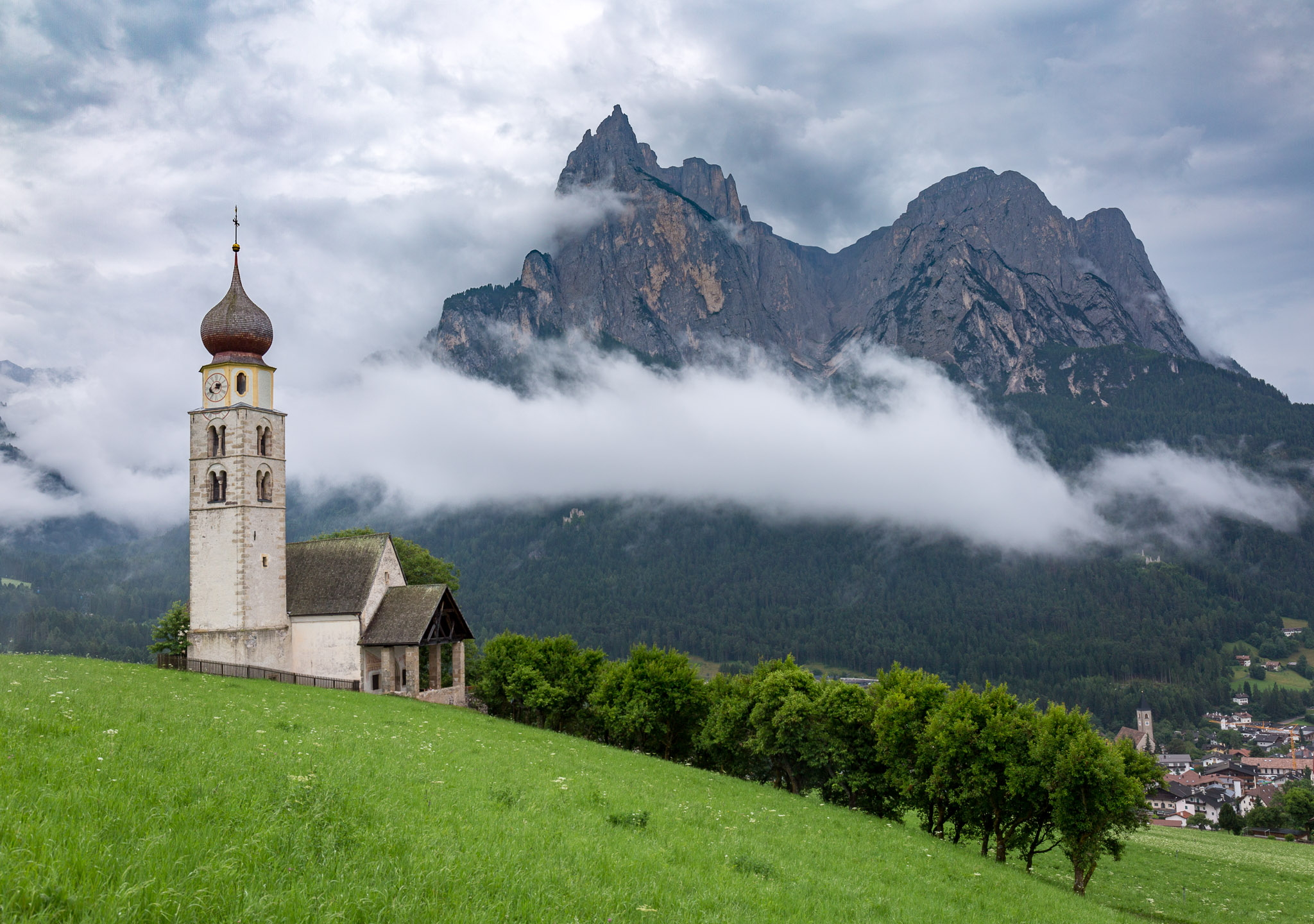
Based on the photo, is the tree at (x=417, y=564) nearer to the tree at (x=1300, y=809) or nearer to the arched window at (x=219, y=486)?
the arched window at (x=219, y=486)

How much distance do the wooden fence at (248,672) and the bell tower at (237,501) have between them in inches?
52.4

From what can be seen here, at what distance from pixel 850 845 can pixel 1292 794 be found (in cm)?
10144

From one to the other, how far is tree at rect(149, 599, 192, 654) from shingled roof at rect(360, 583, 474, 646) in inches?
746

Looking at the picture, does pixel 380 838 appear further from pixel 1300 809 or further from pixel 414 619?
pixel 1300 809

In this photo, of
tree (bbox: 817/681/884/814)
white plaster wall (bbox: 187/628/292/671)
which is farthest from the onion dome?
tree (bbox: 817/681/884/814)

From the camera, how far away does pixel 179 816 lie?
867 centimetres

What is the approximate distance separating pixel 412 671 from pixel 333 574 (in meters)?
8.11

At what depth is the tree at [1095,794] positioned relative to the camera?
25000 millimetres

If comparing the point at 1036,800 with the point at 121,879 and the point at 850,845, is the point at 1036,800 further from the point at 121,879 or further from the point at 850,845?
the point at 121,879

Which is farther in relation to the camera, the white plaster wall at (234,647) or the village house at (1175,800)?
the village house at (1175,800)

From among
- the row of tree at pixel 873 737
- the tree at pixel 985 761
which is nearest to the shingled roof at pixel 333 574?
the row of tree at pixel 873 737

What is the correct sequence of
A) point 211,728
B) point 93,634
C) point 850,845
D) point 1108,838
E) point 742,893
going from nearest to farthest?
point 742,893
point 211,728
point 850,845
point 1108,838
point 93,634

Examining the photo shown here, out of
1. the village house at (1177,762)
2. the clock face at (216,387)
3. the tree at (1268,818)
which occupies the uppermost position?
the clock face at (216,387)

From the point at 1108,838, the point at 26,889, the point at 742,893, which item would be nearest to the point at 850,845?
the point at 742,893
